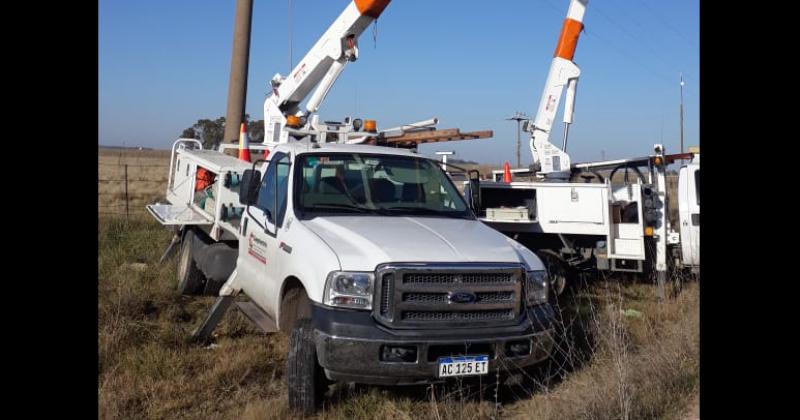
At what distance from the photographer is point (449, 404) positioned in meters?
4.69

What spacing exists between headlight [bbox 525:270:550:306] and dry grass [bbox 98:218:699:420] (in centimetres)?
50

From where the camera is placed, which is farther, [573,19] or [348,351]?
[573,19]

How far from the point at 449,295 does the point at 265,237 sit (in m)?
2.05

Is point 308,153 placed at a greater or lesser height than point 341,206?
greater

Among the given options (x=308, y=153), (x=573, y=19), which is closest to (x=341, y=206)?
(x=308, y=153)

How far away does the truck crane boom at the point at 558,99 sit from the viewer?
11.1 meters

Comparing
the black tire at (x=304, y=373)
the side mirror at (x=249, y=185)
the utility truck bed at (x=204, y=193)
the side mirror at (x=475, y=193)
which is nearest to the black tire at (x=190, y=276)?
the utility truck bed at (x=204, y=193)

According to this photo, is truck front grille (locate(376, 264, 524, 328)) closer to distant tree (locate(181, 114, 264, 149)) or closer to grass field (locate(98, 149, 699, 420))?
grass field (locate(98, 149, 699, 420))

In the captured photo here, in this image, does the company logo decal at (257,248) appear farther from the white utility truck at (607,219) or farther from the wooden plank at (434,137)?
the white utility truck at (607,219)
